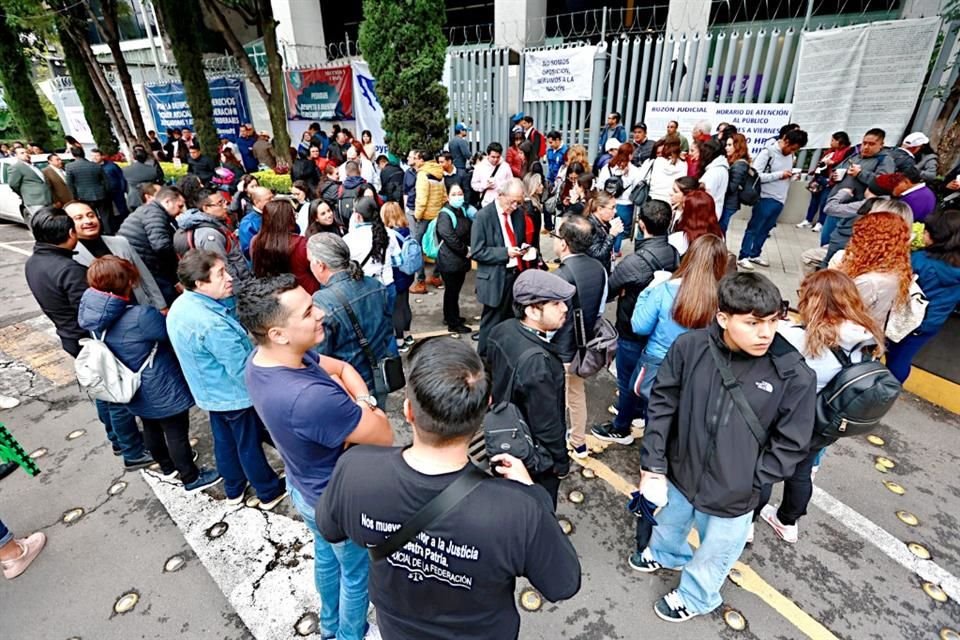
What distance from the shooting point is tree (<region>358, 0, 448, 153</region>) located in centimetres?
767

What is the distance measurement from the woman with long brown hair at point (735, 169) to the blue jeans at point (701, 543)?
477cm

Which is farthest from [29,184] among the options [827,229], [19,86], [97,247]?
[19,86]

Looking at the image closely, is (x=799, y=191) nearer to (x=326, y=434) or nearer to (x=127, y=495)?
(x=326, y=434)

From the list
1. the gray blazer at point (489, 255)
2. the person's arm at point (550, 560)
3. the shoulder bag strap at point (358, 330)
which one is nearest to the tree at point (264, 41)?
the gray blazer at point (489, 255)

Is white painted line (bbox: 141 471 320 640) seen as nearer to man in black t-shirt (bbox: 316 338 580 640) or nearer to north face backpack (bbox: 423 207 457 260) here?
man in black t-shirt (bbox: 316 338 580 640)

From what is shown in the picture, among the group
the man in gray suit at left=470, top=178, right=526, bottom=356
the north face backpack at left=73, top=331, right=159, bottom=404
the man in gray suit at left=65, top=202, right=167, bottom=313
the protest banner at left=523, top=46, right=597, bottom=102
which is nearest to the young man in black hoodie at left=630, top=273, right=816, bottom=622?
the man in gray suit at left=470, top=178, right=526, bottom=356

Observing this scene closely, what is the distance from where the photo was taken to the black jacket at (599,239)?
306cm

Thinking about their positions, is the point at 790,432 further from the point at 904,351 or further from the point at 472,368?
the point at 904,351

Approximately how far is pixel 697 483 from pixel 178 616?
2744 mm

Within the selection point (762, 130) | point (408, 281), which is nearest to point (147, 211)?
point (408, 281)

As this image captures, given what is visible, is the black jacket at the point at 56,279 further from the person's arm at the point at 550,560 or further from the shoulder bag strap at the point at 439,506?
the person's arm at the point at 550,560

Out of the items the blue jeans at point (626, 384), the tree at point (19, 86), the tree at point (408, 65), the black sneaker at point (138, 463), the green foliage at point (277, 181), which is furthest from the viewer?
the tree at point (19, 86)

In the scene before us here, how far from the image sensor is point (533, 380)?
2131 mm

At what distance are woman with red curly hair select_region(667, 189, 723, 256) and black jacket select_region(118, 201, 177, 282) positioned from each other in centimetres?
Answer: 456
